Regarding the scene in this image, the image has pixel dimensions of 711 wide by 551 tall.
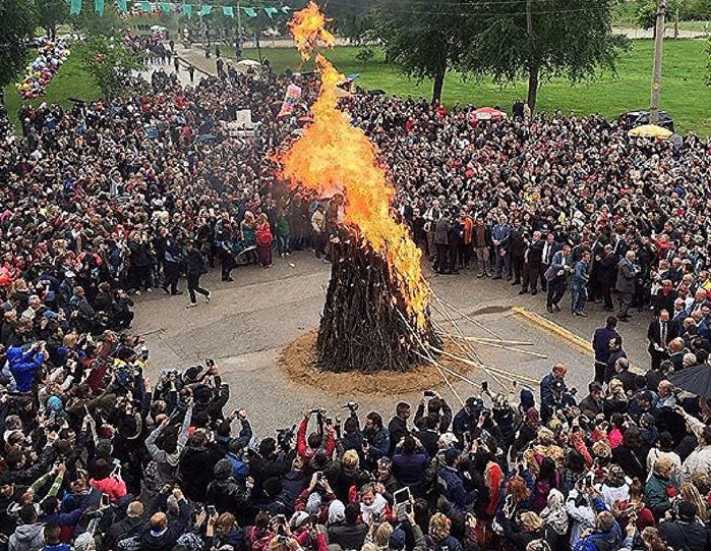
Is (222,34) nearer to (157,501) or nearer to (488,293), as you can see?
(488,293)

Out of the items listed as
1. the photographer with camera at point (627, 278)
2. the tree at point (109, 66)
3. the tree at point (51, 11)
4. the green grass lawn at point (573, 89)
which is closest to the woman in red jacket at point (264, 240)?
the photographer with camera at point (627, 278)

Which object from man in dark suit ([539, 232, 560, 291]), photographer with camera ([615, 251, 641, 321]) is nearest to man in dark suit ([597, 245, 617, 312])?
photographer with camera ([615, 251, 641, 321])

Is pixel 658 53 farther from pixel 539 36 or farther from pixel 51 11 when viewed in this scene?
pixel 51 11

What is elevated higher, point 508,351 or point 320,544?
point 320,544

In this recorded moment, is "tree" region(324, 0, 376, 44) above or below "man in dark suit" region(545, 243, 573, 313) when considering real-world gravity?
above

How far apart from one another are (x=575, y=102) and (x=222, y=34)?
36.6 metres

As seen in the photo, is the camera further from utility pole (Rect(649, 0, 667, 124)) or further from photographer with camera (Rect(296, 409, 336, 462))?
utility pole (Rect(649, 0, 667, 124))

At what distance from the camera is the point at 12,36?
117 feet

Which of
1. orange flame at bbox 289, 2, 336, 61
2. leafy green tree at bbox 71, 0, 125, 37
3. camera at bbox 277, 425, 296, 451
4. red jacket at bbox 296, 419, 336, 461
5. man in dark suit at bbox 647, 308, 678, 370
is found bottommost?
man in dark suit at bbox 647, 308, 678, 370

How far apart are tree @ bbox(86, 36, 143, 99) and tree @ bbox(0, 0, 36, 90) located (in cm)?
268

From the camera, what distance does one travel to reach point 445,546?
25.2ft

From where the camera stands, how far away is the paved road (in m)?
14.0

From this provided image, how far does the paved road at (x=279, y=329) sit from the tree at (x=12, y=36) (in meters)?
20.4

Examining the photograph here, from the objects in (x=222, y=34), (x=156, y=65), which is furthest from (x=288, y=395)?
(x=222, y=34)
